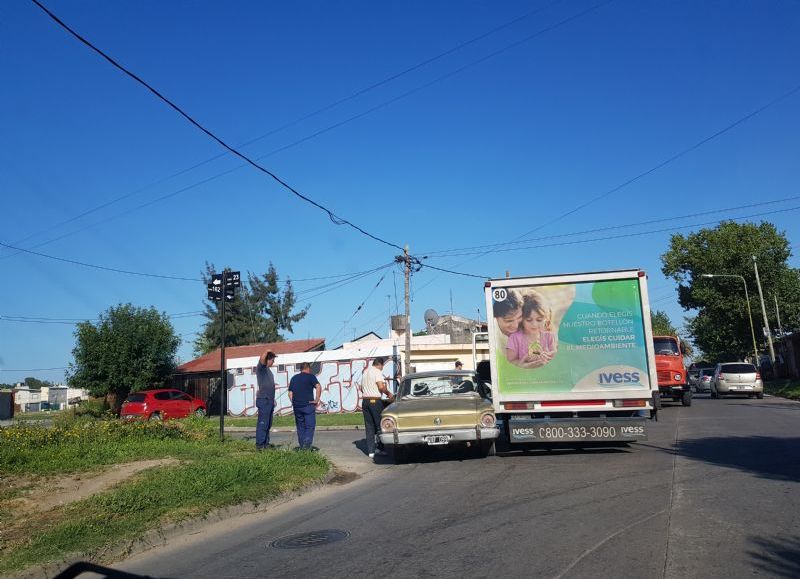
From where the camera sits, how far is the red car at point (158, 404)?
27438 millimetres

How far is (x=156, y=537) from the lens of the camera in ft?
20.4

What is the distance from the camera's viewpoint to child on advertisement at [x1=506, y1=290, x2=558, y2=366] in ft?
35.8

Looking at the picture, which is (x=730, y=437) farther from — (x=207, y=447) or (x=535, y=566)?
(x=207, y=447)

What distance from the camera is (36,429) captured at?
12.3 m

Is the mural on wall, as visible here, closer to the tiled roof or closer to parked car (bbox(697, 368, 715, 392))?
the tiled roof

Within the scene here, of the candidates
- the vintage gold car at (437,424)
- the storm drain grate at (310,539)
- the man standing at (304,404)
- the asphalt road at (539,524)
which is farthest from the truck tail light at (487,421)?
the storm drain grate at (310,539)

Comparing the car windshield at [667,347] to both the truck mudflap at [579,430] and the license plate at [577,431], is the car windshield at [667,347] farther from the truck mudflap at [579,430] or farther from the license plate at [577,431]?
the license plate at [577,431]

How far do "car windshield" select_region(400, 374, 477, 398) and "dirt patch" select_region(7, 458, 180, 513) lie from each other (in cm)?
441

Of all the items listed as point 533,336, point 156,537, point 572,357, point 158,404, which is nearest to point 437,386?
point 533,336

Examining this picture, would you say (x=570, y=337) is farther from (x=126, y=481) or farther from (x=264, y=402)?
(x=126, y=481)

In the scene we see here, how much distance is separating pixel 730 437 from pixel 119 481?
34.6ft

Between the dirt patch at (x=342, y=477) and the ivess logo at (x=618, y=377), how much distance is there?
437 cm

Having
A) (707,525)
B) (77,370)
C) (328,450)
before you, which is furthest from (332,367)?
(707,525)

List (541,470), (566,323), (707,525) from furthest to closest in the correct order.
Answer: (566,323), (541,470), (707,525)
